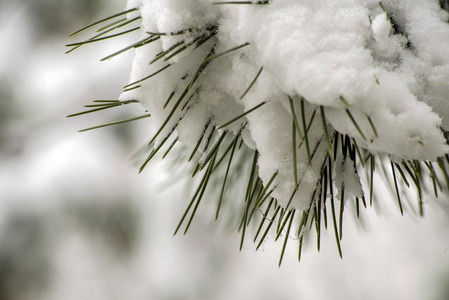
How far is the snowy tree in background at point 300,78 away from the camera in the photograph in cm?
38

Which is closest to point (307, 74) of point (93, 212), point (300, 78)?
point (300, 78)

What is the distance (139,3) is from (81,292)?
165cm

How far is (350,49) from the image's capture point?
0.39 m

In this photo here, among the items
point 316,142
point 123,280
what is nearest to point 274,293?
point 123,280

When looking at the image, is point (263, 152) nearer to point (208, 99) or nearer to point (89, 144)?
point (208, 99)

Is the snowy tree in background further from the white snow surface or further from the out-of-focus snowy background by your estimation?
the out-of-focus snowy background

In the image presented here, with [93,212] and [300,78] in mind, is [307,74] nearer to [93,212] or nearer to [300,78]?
[300,78]

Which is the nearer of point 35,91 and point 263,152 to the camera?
point 263,152

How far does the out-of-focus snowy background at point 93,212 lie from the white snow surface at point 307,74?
1237mm

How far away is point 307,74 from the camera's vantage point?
1.23 feet

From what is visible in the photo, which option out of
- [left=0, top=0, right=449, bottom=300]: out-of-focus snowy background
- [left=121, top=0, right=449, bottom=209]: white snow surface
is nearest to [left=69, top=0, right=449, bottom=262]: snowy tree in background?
[left=121, top=0, right=449, bottom=209]: white snow surface

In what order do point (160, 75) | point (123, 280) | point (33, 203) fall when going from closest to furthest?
point (160, 75), point (33, 203), point (123, 280)

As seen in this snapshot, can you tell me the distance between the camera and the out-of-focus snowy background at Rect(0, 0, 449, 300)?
1716mm

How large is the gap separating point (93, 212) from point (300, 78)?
154 centimetres
